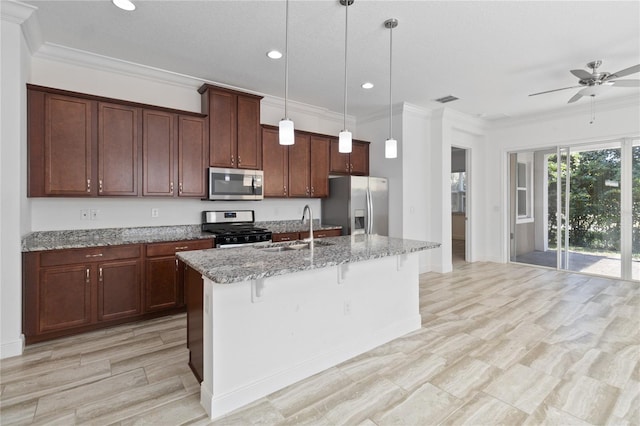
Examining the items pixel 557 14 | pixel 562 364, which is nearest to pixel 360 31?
pixel 557 14

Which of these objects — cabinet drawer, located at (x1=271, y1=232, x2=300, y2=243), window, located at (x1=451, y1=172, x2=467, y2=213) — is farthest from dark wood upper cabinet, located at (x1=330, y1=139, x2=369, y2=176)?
window, located at (x1=451, y1=172, x2=467, y2=213)

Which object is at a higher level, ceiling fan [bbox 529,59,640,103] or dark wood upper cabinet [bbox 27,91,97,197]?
ceiling fan [bbox 529,59,640,103]

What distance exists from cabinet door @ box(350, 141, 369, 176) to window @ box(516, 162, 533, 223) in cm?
320

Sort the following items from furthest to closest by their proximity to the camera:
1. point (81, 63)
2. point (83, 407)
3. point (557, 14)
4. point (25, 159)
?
point (81, 63) < point (25, 159) < point (557, 14) < point (83, 407)

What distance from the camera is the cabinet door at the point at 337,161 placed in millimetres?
5254

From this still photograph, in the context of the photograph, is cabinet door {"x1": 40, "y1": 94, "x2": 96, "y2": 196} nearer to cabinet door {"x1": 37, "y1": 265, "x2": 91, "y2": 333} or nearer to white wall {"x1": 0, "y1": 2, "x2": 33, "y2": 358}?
white wall {"x1": 0, "y1": 2, "x2": 33, "y2": 358}

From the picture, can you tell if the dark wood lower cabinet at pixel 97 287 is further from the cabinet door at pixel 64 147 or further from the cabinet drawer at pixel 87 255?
the cabinet door at pixel 64 147

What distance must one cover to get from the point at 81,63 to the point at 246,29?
6.52 feet

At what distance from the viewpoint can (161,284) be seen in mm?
3449

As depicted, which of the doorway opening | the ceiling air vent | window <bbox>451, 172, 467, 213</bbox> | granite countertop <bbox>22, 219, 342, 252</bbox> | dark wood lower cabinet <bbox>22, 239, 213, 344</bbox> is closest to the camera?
dark wood lower cabinet <bbox>22, 239, 213, 344</bbox>

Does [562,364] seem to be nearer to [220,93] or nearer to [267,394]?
[267,394]

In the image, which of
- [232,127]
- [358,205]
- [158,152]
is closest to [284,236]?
[358,205]

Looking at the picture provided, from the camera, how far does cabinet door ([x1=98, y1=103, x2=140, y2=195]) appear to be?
10.9 feet

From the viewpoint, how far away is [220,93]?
4.05 m
